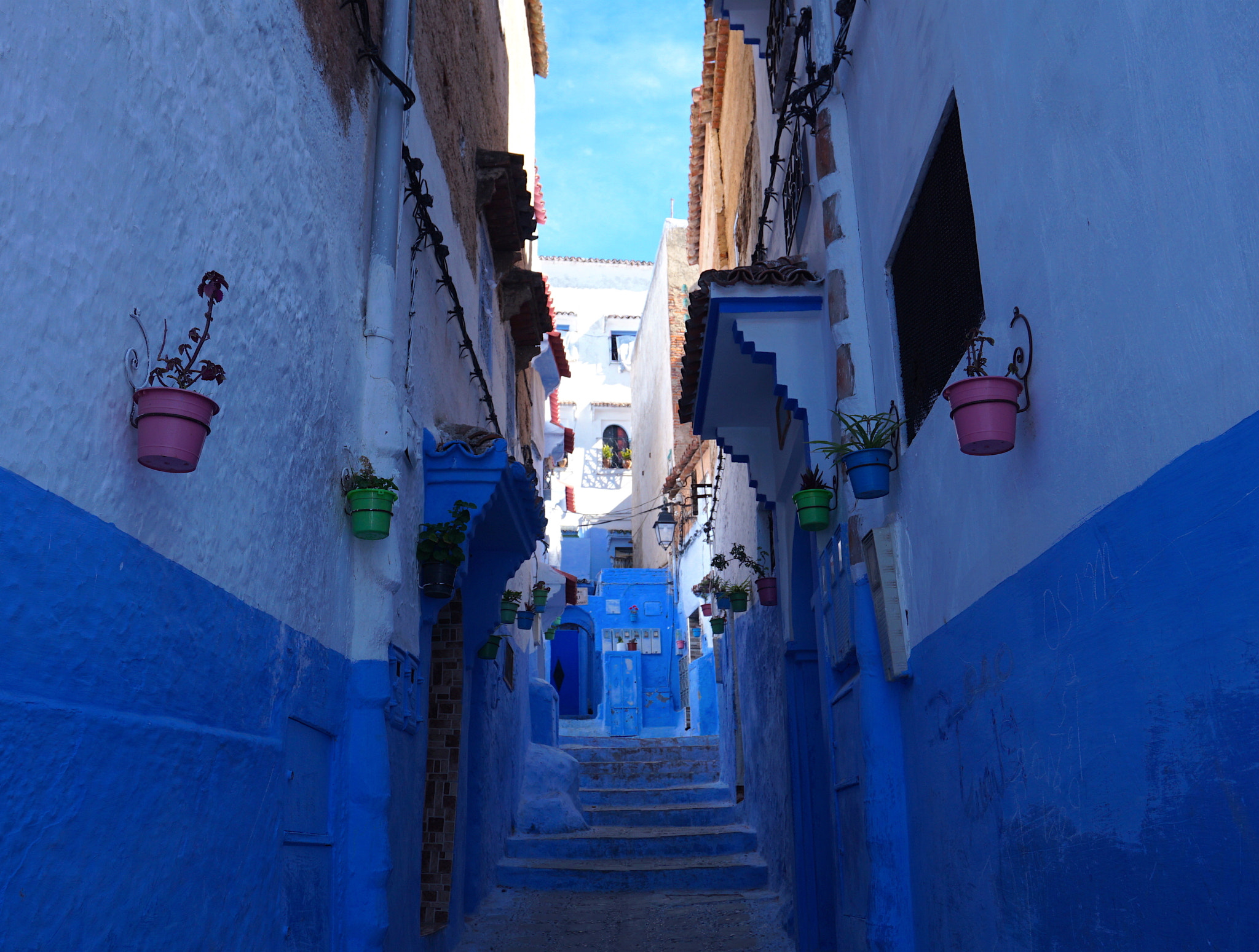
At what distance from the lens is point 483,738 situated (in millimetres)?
9914

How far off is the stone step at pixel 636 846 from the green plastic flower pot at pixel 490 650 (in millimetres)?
2862

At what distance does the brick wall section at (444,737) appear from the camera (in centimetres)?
816

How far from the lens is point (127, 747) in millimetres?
2973

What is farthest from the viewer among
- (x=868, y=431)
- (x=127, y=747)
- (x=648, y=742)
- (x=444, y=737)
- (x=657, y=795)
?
(x=648, y=742)

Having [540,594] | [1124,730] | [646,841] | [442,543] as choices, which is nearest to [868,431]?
[442,543]

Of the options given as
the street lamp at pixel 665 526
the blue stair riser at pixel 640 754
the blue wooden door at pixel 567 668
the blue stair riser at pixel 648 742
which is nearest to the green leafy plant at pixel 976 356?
the blue stair riser at pixel 640 754

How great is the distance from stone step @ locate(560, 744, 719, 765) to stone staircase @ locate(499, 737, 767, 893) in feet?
0.27

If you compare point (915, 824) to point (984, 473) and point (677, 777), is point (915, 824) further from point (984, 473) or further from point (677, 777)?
point (677, 777)

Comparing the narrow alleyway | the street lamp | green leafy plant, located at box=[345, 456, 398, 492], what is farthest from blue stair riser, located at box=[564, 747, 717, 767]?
green leafy plant, located at box=[345, 456, 398, 492]

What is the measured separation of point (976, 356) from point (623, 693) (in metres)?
19.8

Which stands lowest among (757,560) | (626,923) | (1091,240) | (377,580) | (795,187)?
(626,923)

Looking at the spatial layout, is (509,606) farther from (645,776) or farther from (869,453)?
(869,453)

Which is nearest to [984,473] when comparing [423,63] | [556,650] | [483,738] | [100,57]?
[100,57]

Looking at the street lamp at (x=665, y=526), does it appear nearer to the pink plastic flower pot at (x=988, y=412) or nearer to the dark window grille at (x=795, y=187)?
the dark window grille at (x=795, y=187)
